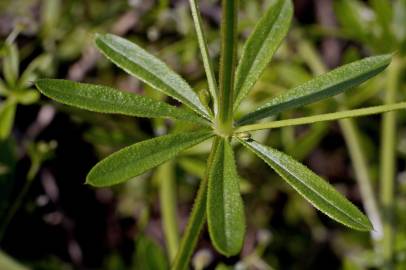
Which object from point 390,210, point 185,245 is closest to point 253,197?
point 390,210

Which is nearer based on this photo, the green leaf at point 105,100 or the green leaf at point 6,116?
the green leaf at point 105,100

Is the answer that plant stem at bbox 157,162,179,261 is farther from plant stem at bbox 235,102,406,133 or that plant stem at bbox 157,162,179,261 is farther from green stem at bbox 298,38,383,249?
plant stem at bbox 235,102,406,133

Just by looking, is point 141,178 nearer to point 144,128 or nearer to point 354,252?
point 144,128

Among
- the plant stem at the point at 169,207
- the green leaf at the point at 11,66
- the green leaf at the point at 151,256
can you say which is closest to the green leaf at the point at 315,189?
the green leaf at the point at 151,256

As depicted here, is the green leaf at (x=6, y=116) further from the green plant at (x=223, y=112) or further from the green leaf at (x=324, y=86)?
the green leaf at (x=324, y=86)

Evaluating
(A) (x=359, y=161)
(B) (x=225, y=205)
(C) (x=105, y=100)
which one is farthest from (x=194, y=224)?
(A) (x=359, y=161)

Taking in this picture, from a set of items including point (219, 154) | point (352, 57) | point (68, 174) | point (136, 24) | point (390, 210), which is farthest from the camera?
point (136, 24)
